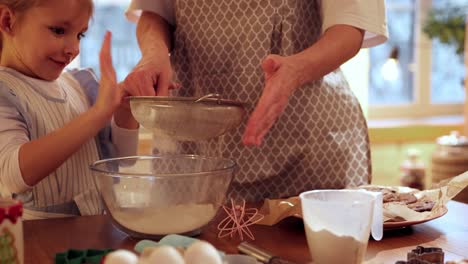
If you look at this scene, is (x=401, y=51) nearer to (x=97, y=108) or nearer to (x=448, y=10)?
(x=448, y=10)

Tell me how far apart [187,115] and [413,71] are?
349cm

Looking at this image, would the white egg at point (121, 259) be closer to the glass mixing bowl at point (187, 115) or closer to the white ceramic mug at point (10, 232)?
the white ceramic mug at point (10, 232)

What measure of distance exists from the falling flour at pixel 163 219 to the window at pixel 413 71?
3294 millimetres

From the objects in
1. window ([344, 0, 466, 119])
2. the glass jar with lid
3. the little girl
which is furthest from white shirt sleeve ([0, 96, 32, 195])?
window ([344, 0, 466, 119])

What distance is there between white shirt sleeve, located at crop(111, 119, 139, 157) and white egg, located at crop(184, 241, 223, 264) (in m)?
0.89

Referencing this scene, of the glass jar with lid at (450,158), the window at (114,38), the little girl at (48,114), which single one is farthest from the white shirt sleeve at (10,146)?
the glass jar with lid at (450,158)

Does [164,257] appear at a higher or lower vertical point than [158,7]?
lower

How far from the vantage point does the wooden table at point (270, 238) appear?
3.37 feet

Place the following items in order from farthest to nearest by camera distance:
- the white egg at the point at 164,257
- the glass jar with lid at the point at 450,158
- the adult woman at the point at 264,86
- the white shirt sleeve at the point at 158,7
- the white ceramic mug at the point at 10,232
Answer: the glass jar with lid at the point at 450,158 → the white shirt sleeve at the point at 158,7 → the adult woman at the point at 264,86 → the white ceramic mug at the point at 10,232 → the white egg at the point at 164,257

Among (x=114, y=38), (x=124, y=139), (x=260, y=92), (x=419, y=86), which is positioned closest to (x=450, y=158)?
(x=419, y=86)

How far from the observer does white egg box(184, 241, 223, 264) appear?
747mm

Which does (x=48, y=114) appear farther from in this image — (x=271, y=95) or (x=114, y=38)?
(x=114, y=38)

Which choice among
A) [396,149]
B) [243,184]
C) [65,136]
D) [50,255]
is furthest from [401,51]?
[50,255]

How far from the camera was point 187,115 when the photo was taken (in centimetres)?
119
